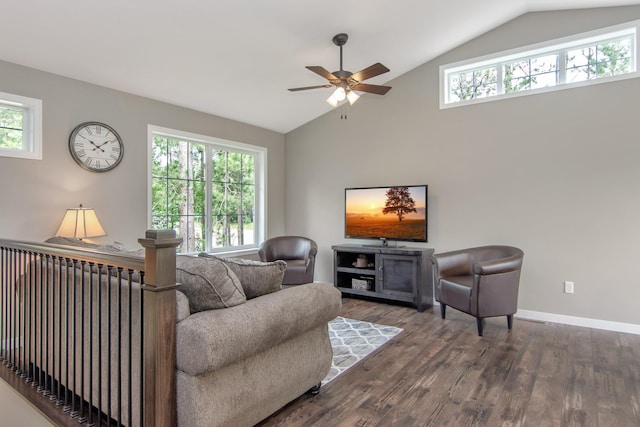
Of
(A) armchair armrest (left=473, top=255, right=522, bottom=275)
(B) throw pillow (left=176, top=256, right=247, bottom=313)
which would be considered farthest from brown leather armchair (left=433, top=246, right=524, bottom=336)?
(B) throw pillow (left=176, top=256, right=247, bottom=313)

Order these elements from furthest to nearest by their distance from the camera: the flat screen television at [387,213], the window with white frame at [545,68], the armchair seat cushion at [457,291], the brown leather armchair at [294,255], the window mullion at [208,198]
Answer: the window mullion at [208,198], the brown leather armchair at [294,255], the flat screen television at [387,213], the window with white frame at [545,68], the armchair seat cushion at [457,291]

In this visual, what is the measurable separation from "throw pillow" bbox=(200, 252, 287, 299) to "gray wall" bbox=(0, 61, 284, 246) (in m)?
2.42

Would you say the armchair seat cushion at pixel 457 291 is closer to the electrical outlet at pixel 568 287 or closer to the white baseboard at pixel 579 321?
the white baseboard at pixel 579 321

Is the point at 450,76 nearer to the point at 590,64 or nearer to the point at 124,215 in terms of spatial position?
the point at 590,64

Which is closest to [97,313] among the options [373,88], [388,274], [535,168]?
[373,88]

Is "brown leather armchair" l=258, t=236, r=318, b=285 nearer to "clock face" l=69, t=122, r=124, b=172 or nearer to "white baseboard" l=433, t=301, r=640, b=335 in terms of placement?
"clock face" l=69, t=122, r=124, b=172

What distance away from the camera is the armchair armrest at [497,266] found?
11.3 ft

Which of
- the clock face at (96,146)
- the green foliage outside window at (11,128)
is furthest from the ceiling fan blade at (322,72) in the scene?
the green foliage outside window at (11,128)

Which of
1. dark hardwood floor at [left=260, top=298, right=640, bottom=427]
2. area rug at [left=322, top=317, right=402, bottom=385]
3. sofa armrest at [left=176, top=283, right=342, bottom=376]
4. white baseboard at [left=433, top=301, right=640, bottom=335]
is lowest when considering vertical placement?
dark hardwood floor at [left=260, top=298, right=640, bottom=427]

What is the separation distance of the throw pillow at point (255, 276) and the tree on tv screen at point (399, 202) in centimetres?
296

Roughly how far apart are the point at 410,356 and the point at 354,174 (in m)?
3.03

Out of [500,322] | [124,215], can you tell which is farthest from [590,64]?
[124,215]

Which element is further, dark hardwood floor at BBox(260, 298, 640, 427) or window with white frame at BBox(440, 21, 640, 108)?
window with white frame at BBox(440, 21, 640, 108)

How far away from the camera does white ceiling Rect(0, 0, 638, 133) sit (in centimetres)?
296
